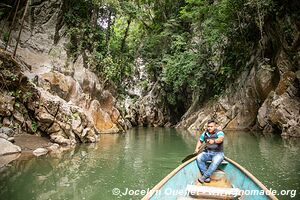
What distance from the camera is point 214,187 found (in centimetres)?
557

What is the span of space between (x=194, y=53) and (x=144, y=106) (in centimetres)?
Result: 1099

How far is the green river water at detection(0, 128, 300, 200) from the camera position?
7457mm

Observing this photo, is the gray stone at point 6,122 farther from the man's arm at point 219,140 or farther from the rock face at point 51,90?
the man's arm at point 219,140

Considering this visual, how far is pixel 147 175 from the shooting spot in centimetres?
914

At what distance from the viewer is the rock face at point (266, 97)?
58.6 ft

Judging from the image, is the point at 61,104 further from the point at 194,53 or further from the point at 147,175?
the point at 194,53

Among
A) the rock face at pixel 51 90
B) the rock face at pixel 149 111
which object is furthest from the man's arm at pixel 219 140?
the rock face at pixel 149 111

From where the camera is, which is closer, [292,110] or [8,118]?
[8,118]

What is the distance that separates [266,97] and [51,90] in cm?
1484

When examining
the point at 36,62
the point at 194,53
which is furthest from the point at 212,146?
the point at 194,53

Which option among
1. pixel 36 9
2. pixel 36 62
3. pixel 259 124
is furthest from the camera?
pixel 36 9

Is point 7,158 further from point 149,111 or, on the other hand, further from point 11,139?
point 149,111

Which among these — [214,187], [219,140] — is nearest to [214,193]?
[214,187]

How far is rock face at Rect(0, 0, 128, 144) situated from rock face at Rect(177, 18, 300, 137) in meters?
8.78
